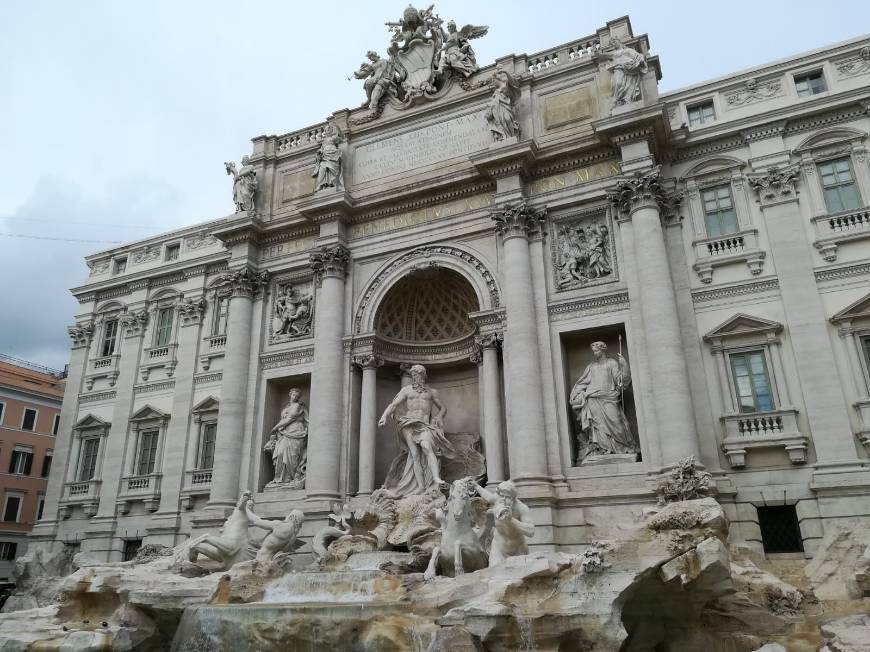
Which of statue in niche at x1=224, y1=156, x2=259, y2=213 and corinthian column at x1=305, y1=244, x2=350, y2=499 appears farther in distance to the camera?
statue in niche at x1=224, y1=156, x2=259, y2=213

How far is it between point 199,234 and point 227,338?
5.94 m

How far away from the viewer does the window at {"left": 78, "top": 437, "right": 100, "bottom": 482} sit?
24.3 metres

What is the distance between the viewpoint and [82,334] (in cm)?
2669

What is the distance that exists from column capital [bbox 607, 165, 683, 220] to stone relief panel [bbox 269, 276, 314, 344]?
9.81m

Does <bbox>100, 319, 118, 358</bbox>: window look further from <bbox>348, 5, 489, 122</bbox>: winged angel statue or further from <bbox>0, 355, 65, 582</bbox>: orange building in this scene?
<bbox>0, 355, 65, 582</bbox>: orange building

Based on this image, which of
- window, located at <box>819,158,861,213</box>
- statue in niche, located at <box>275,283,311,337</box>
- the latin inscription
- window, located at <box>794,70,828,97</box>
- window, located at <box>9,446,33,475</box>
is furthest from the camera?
window, located at <box>9,446,33,475</box>

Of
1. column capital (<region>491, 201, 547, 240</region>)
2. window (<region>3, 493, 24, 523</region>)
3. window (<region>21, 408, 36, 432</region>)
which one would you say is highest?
column capital (<region>491, 201, 547, 240</region>)

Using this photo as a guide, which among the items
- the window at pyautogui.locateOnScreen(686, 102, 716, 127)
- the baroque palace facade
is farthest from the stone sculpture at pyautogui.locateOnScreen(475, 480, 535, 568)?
the window at pyautogui.locateOnScreen(686, 102, 716, 127)

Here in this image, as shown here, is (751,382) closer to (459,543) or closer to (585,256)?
(585,256)

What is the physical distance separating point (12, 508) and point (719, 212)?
3657 centimetres

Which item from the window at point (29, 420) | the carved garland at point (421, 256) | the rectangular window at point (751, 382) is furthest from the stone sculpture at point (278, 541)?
the window at point (29, 420)

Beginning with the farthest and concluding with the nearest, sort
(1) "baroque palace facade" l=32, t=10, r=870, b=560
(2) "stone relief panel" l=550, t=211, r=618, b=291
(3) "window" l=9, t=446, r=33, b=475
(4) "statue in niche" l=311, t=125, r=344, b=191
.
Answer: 1. (3) "window" l=9, t=446, r=33, b=475
2. (4) "statue in niche" l=311, t=125, r=344, b=191
3. (2) "stone relief panel" l=550, t=211, r=618, b=291
4. (1) "baroque palace facade" l=32, t=10, r=870, b=560

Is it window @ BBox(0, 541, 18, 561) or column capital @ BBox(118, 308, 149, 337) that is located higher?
column capital @ BBox(118, 308, 149, 337)

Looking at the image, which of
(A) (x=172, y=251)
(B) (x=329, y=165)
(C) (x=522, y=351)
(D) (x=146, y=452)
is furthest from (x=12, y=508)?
(C) (x=522, y=351)
